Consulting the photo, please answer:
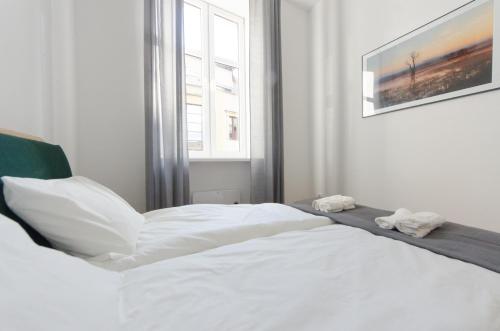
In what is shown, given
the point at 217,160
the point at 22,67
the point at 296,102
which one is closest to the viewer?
the point at 22,67

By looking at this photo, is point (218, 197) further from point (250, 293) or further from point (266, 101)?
point (250, 293)

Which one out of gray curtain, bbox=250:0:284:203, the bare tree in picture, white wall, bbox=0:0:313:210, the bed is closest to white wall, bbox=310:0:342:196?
Result: gray curtain, bbox=250:0:284:203

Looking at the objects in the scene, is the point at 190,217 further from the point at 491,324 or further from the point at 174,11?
the point at 174,11

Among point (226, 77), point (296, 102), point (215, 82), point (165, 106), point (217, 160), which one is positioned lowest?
point (217, 160)

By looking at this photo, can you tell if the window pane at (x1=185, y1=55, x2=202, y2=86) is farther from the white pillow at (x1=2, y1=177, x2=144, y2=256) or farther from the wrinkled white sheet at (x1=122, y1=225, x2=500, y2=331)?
the wrinkled white sheet at (x1=122, y1=225, x2=500, y2=331)

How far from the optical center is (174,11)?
1.95 metres

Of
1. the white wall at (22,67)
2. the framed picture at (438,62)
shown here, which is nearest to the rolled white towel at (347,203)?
the framed picture at (438,62)

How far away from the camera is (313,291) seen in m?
A: 0.49

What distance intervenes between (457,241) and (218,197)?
6.35ft

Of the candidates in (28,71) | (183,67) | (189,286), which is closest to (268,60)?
(183,67)

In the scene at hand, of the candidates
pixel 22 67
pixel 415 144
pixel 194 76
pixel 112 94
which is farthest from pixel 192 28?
pixel 415 144

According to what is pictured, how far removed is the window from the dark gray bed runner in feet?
5.82

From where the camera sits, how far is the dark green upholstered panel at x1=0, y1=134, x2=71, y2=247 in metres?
0.68

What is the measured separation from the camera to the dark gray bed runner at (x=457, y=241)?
25.0 inches
